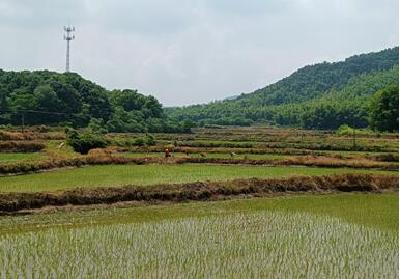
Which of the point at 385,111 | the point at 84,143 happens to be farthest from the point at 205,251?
the point at 385,111

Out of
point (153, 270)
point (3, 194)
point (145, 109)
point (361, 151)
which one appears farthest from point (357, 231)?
point (145, 109)

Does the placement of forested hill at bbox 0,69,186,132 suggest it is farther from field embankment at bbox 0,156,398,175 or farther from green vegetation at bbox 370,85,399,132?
field embankment at bbox 0,156,398,175

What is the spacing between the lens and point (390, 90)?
60.4 metres

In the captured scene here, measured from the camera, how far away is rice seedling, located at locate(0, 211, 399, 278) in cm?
927

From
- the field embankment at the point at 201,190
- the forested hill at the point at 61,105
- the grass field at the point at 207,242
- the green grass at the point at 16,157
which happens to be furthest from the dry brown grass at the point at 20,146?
the forested hill at the point at 61,105

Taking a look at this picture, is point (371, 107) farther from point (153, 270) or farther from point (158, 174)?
point (153, 270)

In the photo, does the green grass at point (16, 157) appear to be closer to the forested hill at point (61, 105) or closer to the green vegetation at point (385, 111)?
the forested hill at point (61, 105)

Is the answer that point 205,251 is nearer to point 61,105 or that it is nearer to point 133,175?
point 133,175

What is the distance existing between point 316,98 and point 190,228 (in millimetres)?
130570

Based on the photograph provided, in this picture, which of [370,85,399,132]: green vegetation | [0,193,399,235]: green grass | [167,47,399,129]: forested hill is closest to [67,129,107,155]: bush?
[0,193,399,235]: green grass

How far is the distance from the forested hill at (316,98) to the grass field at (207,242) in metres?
70.3

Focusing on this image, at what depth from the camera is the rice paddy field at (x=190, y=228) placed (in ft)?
31.4

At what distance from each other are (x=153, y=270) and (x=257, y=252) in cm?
255

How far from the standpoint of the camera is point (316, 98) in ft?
459
